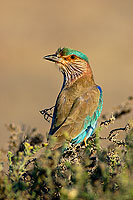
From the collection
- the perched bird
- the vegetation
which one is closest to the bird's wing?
the perched bird

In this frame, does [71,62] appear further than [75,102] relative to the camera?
Yes

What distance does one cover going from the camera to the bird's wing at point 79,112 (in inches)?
197

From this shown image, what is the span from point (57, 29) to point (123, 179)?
1801 cm

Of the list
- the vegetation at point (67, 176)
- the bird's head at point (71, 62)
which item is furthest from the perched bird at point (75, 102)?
the vegetation at point (67, 176)

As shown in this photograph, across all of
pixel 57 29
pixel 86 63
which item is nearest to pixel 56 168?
pixel 86 63

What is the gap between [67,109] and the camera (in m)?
5.30

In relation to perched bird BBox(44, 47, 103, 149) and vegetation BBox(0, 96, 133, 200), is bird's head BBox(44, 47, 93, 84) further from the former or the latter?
vegetation BBox(0, 96, 133, 200)

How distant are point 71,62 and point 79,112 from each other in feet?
3.76

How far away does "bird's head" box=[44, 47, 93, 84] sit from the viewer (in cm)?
613

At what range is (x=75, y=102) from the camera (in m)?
5.39

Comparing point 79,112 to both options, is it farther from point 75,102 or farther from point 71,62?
point 71,62

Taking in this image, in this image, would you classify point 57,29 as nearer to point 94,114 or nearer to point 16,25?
point 16,25

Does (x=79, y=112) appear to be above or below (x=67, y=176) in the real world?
above

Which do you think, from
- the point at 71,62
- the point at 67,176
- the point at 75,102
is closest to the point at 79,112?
the point at 75,102
